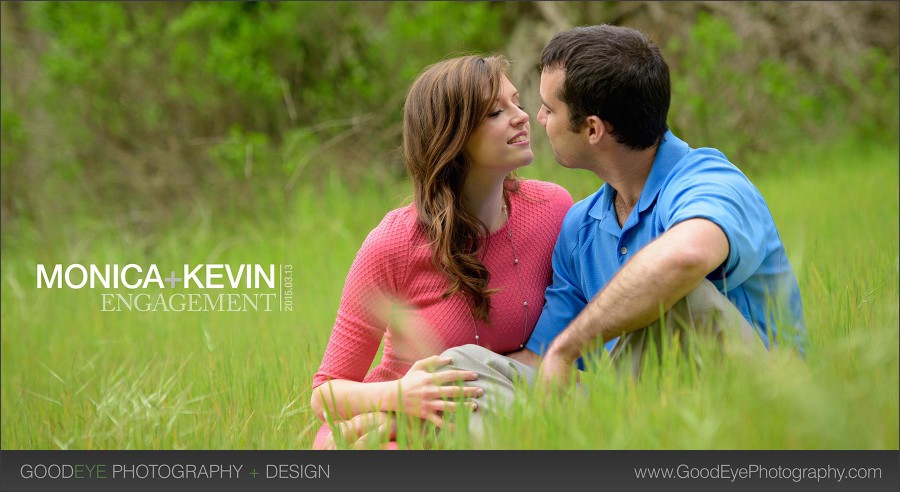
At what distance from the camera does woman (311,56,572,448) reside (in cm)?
280

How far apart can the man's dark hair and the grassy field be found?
675mm

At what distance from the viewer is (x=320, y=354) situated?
396cm

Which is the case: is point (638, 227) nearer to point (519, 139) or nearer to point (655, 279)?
point (519, 139)

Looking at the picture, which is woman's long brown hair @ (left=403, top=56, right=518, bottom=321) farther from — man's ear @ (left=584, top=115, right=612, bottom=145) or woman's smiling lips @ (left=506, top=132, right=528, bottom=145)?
man's ear @ (left=584, top=115, right=612, bottom=145)

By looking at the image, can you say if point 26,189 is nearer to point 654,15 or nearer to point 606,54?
point 654,15

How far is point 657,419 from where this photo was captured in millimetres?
2014

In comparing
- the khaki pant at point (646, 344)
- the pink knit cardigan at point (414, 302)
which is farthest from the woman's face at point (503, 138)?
the khaki pant at point (646, 344)

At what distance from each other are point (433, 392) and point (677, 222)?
0.74m

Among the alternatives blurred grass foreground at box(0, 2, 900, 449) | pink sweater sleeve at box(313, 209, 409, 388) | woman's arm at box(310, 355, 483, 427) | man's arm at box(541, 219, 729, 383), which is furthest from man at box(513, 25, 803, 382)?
blurred grass foreground at box(0, 2, 900, 449)

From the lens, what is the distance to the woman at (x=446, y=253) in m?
2.80

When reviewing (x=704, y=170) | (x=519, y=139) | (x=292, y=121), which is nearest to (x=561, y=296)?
(x=519, y=139)

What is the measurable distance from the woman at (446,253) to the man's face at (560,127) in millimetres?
100
